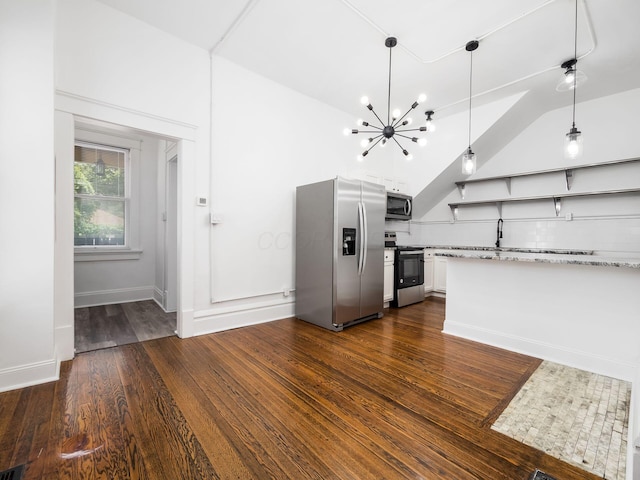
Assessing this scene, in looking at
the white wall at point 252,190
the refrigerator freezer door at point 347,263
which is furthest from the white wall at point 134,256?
the refrigerator freezer door at point 347,263

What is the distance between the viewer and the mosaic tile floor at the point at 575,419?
4.76 feet

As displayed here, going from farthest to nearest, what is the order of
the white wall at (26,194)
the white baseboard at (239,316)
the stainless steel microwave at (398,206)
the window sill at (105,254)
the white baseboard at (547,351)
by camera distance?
the stainless steel microwave at (398,206) < the window sill at (105,254) < the white baseboard at (239,316) < the white baseboard at (547,351) < the white wall at (26,194)

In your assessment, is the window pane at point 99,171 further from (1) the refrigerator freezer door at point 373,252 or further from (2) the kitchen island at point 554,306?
(2) the kitchen island at point 554,306

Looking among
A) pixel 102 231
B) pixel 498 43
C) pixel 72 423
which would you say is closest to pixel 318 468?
pixel 72 423

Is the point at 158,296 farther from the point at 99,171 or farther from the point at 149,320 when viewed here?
the point at 99,171

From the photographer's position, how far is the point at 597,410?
6.02 feet

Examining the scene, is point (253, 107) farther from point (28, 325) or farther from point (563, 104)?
point (563, 104)

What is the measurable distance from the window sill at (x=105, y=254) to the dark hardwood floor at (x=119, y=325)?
0.74 m

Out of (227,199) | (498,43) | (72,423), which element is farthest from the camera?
(227,199)

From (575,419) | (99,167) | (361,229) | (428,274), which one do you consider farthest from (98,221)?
(575,419)

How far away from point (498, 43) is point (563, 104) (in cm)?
229

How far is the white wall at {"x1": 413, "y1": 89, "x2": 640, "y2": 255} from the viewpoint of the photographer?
387 cm

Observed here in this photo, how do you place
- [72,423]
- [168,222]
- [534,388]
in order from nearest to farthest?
[72,423], [534,388], [168,222]

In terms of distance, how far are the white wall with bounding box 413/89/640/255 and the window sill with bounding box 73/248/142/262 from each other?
5.82 m
